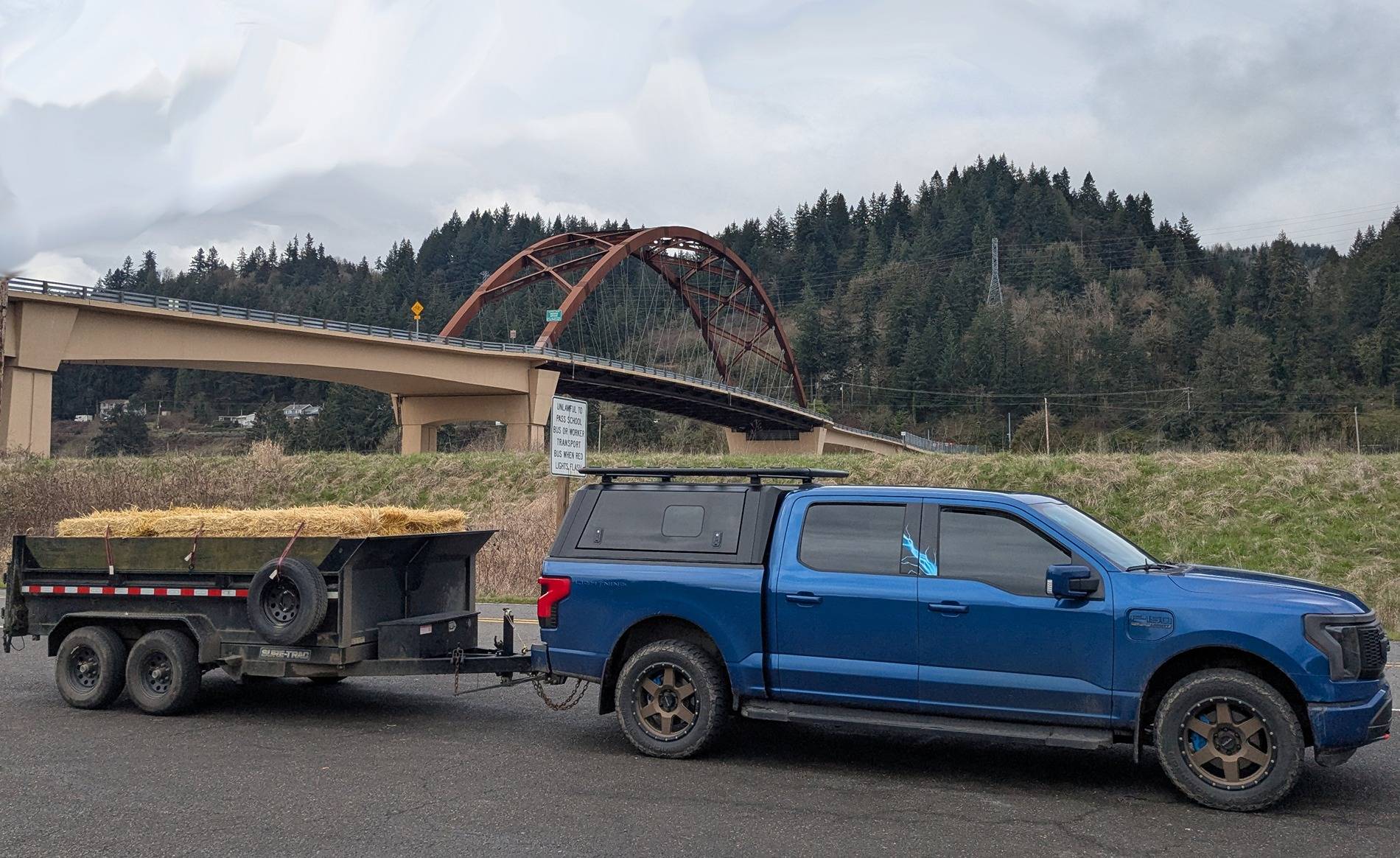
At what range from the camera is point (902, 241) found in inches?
6270

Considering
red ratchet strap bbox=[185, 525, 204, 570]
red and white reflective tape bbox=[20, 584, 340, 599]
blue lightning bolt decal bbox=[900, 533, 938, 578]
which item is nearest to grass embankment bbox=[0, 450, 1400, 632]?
red and white reflective tape bbox=[20, 584, 340, 599]

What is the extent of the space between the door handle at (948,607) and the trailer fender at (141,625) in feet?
18.5

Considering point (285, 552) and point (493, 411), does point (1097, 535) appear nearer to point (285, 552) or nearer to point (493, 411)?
point (285, 552)

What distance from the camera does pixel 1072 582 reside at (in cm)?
686

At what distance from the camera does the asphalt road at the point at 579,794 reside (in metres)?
5.91

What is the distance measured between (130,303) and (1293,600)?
50.0 m

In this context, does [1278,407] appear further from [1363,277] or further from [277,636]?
[277,636]

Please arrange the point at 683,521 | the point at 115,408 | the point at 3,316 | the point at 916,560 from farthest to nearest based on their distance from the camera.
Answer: the point at 115,408 < the point at 3,316 < the point at 683,521 < the point at 916,560

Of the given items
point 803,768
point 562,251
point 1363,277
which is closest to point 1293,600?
point 803,768

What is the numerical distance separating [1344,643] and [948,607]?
2240 millimetres

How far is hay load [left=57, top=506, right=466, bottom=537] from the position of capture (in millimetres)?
8812

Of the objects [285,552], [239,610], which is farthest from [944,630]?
[239,610]

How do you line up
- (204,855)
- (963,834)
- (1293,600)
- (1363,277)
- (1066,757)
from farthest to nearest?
(1363,277) → (1066,757) → (1293,600) → (963,834) → (204,855)

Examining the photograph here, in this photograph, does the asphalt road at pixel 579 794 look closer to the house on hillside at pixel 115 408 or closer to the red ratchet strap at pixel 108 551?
the red ratchet strap at pixel 108 551
